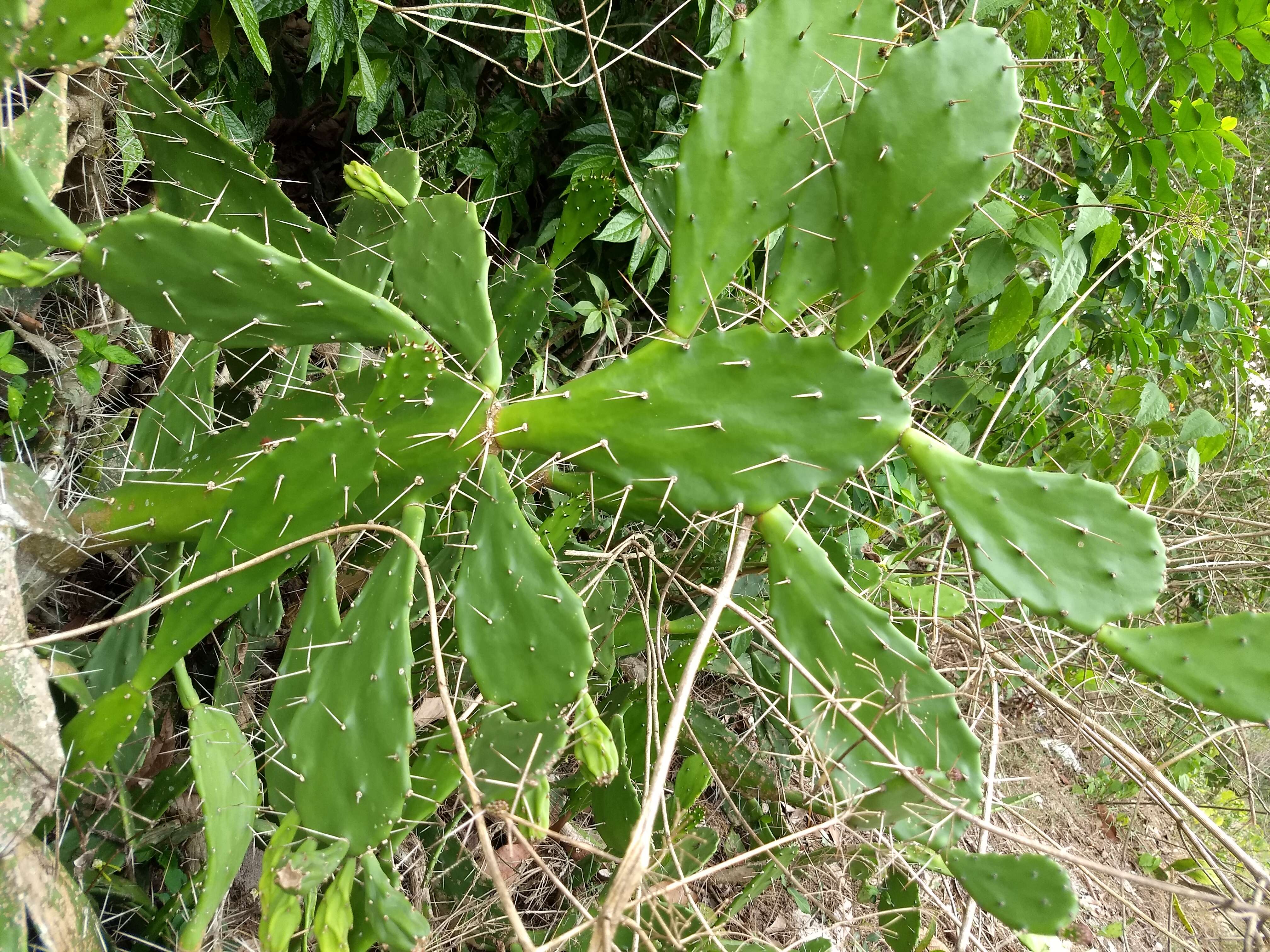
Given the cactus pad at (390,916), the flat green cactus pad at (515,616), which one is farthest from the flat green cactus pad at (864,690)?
the cactus pad at (390,916)

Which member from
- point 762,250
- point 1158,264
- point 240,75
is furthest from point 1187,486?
point 240,75

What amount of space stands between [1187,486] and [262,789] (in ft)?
Answer: 6.64

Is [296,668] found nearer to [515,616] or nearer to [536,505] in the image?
[515,616]

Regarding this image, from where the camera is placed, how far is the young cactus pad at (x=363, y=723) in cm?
83

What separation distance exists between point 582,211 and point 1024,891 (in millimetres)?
1308

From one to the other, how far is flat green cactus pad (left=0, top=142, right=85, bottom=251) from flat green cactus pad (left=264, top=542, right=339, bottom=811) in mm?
446

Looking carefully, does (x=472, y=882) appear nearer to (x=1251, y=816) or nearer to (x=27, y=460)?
(x=27, y=460)

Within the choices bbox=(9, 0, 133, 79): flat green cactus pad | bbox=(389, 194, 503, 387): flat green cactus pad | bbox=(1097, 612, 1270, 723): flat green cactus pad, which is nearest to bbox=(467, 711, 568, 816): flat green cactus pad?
bbox=(389, 194, 503, 387): flat green cactus pad

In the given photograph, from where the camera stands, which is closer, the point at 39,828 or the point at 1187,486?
the point at 39,828

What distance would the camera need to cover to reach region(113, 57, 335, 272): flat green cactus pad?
1.07 m

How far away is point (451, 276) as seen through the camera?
3.36 ft

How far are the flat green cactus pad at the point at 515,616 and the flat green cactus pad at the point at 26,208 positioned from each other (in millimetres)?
523

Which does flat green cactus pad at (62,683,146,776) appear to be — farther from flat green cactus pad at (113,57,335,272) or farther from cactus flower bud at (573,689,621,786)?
flat green cactus pad at (113,57,335,272)

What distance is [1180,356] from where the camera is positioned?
2.44 metres
